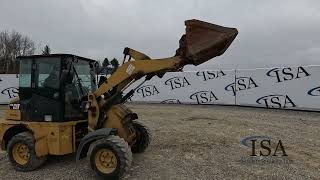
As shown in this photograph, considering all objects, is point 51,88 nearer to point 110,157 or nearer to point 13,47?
point 110,157

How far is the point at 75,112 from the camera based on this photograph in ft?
29.3

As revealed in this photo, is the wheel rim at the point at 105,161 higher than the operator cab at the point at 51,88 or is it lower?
lower

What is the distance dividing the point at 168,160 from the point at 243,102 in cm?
1378

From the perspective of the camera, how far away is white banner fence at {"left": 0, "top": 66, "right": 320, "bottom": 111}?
19.7m

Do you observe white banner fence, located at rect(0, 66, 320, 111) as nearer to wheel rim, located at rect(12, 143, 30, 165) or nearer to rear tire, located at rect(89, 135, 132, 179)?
wheel rim, located at rect(12, 143, 30, 165)

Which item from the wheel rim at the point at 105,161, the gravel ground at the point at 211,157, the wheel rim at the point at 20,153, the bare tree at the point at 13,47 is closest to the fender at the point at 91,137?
the wheel rim at the point at 105,161

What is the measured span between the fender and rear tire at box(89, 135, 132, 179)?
0.33ft

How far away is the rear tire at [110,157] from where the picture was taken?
7.62 m

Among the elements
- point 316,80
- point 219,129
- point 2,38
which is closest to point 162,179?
point 219,129

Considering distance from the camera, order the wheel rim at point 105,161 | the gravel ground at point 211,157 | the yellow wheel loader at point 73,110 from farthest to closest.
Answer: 1. the gravel ground at point 211,157
2. the yellow wheel loader at point 73,110
3. the wheel rim at point 105,161

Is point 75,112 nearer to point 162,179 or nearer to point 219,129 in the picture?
point 162,179

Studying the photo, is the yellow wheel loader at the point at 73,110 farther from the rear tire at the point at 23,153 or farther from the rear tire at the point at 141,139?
the rear tire at the point at 141,139

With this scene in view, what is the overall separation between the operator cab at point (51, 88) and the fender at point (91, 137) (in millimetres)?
838

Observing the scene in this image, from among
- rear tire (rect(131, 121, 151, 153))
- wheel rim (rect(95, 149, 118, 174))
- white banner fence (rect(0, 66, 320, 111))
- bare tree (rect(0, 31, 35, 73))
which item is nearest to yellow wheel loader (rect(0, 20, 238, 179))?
wheel rim (rect(95, 149, 118, 174))
